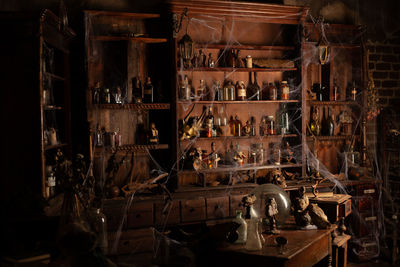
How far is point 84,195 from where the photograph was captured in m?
2.05

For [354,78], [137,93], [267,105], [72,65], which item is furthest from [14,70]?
[354,78]

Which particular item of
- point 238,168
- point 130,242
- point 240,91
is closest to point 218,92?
point 240,91

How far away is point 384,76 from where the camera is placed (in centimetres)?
492

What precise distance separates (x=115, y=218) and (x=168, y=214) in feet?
1.70

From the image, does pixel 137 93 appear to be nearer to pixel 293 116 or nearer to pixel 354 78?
pixel 293 116

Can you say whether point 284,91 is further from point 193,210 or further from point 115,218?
point 115,218

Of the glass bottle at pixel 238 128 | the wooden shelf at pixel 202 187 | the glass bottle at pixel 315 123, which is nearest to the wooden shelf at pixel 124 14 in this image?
the glass bottle at pixel 238 128

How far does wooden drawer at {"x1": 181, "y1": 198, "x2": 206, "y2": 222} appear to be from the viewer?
3.81 metres

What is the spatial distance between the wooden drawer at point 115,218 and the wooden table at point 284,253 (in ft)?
5.47

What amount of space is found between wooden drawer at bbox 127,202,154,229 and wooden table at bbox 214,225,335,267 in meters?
1.62

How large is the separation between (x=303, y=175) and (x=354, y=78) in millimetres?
1419

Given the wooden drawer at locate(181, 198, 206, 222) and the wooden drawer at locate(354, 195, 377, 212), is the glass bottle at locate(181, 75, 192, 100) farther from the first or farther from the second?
the wooden drawer at locate(354, 195, 377, 212)

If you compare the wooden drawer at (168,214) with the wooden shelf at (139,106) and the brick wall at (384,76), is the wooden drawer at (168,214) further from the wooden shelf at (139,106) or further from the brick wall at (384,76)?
the brick wall at (384,76)

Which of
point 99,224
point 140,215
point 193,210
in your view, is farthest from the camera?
point 193,210
